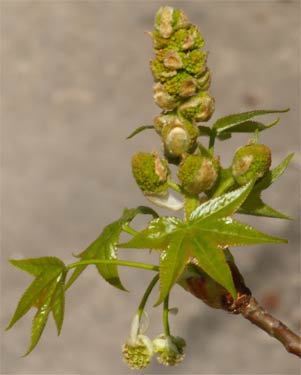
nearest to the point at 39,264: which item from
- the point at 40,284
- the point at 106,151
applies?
the point at 40,284

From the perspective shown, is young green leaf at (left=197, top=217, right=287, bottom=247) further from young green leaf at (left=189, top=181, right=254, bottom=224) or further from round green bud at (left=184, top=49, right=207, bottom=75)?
round green bud at (left=184, top=49, right=207, bottom=75)

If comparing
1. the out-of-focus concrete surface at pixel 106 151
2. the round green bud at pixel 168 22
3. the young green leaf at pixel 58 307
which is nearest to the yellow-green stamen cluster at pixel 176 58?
the round green bud at pixel 168 22

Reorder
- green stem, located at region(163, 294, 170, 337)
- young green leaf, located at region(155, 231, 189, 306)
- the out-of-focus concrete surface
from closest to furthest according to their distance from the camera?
young green leaf, located at region(155, 231, 189, 306)
green stem, located at region(163, 294, 170, 337)
the out-of-focus concrete surface

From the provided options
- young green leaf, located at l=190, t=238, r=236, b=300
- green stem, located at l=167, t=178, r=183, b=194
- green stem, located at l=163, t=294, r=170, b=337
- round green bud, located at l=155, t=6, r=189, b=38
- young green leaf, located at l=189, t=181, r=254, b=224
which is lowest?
green stem, located at l=163, t=294, r=170, b=337

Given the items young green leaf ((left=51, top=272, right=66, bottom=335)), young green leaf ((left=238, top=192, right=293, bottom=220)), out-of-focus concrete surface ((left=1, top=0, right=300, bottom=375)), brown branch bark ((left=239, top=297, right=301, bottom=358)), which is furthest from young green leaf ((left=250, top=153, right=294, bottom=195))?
out-of-focus concrete surface ((left=1, top=0, right=300, bottom=375))

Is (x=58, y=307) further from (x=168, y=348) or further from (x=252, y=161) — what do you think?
(x=252, y=161)

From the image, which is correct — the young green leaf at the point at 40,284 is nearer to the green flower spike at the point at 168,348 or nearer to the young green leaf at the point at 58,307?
the young green leaf at the point at 58,307

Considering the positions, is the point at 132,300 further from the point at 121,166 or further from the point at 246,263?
the point at 121,166
